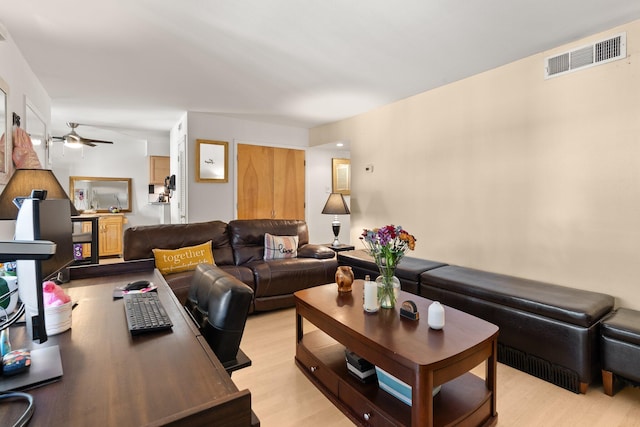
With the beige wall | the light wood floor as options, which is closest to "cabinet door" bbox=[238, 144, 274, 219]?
the beige wall

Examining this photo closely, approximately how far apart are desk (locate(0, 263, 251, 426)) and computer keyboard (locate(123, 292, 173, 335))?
0.03 m

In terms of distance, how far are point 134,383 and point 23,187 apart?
1.92m

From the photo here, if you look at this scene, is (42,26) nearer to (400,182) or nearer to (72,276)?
(72,276)

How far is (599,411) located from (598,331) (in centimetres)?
46

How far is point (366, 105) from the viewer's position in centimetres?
427

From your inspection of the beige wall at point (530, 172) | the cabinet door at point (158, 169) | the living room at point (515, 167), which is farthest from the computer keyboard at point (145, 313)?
the cabinet door at point (158, 169)

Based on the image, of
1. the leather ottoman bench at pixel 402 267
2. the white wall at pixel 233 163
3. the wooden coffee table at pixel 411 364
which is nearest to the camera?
the wooden coffee table at pixel 411 364

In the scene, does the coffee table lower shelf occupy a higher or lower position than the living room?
lower

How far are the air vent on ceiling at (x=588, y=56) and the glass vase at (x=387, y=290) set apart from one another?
229 centimetres

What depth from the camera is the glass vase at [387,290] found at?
6.73 feet

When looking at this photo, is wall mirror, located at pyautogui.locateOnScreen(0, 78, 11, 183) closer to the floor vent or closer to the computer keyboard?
the computer keyboard

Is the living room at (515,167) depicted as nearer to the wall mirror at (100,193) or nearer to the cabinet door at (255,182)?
the cabinet door at (255,182)

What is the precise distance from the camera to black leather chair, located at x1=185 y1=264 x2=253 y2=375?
1203 millimetres

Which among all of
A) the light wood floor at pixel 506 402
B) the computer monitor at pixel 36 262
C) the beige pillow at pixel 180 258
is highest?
the computer monitor at pixel 36 262
